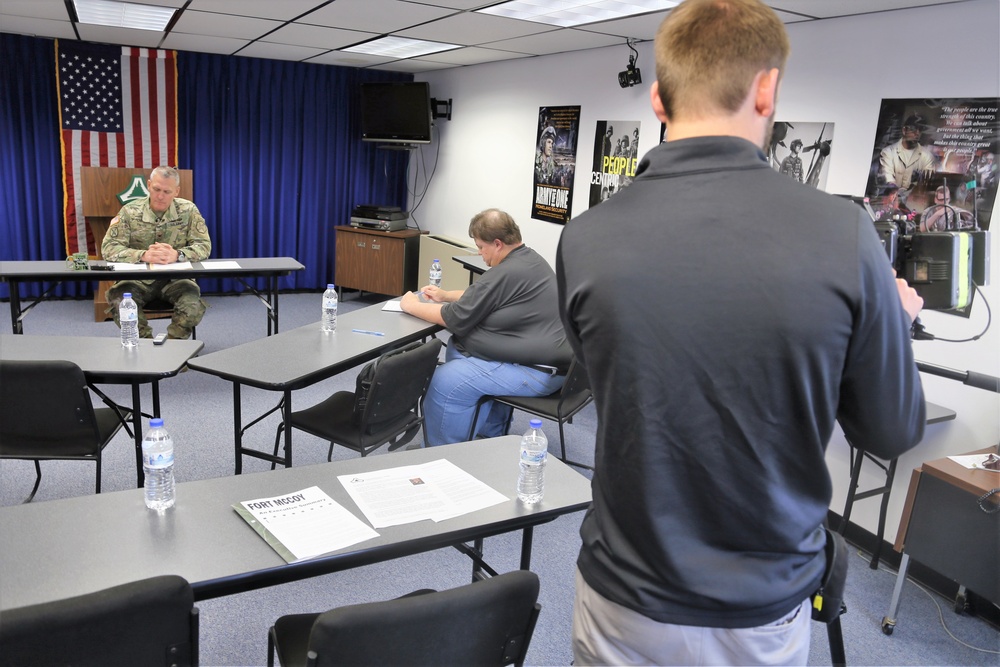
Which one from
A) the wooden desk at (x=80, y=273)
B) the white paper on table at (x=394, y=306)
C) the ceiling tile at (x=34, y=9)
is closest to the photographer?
the white paper on table at (x=394, y=306)

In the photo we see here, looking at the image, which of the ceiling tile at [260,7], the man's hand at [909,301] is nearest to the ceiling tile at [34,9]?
the ceiling tile at [260,7]

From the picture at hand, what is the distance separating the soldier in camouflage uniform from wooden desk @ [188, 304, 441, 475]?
172 centimetres

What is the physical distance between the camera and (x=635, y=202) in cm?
94

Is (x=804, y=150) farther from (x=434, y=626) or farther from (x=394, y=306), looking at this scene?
(x=434, y=626)

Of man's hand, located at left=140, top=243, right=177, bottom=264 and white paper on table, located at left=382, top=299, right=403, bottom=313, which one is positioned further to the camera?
man's hand, located at left=140, top=243, right=177, bottom=264

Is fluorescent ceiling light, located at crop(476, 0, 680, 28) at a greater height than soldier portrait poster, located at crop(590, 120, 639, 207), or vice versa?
fluorescent ceiling light, located at crop(476, 0, 680, 28)

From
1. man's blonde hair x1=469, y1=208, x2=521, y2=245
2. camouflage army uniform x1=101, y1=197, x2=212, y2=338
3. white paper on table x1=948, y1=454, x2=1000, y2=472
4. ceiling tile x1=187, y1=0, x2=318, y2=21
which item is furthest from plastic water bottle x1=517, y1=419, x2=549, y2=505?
camouflage army uniform x1=101, y1=197, x2=212, y2=338

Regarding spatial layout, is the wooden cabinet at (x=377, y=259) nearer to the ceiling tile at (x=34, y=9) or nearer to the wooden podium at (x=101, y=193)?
the wooden podium at (x=101, y=193)

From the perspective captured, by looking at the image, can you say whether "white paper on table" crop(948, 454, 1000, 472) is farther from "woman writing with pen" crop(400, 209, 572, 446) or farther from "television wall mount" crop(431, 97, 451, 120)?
"television wall mount" crop(431, 97, 451, 120)

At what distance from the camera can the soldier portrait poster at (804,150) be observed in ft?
11.0

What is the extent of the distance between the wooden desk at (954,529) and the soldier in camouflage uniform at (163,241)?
433 cm

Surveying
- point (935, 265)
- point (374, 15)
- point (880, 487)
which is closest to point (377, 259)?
point (374, 15)

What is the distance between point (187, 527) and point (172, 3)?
12.5ft

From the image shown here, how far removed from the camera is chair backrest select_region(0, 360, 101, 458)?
241cm
